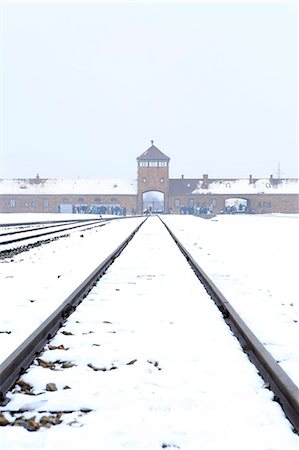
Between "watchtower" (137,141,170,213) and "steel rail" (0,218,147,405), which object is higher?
"watchtower" (137,141,170,213)

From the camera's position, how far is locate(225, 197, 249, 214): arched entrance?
282 ft

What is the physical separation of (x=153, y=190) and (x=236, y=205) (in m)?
14.5

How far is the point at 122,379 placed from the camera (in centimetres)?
328

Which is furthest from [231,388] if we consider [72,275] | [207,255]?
[207,255]

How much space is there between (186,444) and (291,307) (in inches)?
159

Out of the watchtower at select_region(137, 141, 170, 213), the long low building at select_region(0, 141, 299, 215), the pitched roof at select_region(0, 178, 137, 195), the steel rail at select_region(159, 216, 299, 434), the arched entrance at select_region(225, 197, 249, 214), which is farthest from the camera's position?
the pitched roof at select_region(0, 178, 137, 195)

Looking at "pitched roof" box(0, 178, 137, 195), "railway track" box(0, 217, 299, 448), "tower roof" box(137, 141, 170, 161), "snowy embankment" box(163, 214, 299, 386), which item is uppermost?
"tower roof" box(137, 141, 170, 161)

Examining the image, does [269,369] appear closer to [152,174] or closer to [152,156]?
[152,174]

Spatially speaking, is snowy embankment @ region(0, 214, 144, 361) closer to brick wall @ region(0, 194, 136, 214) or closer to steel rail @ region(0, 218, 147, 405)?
steel rail @ region(0, 218, 147, 405)

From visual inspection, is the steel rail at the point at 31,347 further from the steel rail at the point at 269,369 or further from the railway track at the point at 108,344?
the steel rail at the point at 269,369

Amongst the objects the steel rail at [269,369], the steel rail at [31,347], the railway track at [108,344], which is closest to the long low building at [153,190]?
the railway track at [108,344]

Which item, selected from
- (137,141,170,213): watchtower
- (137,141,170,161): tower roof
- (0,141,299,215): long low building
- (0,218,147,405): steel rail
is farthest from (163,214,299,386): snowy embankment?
(137,141,170,161): tower roof

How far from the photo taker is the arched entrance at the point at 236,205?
8601 cm

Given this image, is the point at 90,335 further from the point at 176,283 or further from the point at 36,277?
the point at 36,277
